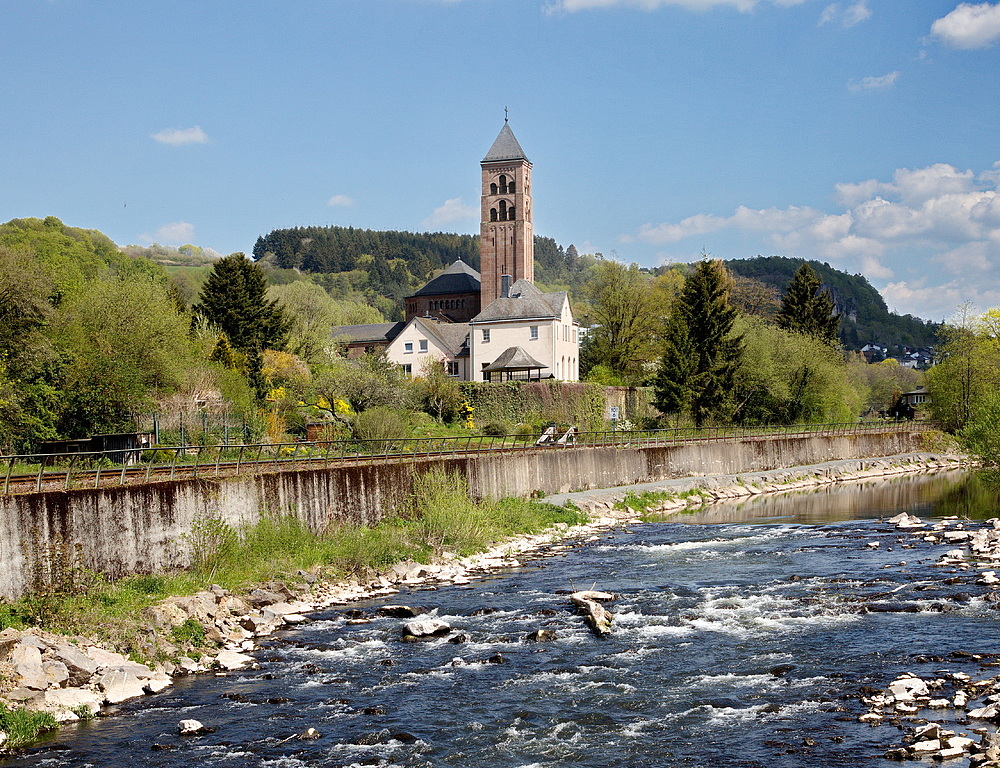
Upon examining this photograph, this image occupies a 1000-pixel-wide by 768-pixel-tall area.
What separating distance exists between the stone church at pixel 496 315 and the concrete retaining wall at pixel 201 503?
26.7m

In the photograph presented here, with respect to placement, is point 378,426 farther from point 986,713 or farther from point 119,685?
point 986,713

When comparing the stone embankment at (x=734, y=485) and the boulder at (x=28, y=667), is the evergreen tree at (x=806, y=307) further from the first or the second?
the boulder at (x=28, y=667)

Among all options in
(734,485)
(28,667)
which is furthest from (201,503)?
(734,485)

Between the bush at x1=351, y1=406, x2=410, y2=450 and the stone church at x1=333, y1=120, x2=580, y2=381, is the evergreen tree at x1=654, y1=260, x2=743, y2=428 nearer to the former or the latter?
the stone church at x1=333, y1=120, x2=580, y2=381

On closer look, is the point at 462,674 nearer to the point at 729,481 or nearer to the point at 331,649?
the point at 331,649

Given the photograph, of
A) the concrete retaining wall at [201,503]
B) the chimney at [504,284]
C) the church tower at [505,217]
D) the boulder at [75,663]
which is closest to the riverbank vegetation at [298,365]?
the chimney at [504,284]

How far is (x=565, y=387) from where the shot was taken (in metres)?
70.2

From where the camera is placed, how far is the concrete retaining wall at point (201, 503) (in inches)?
835

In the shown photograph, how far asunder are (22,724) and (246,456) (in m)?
21.8

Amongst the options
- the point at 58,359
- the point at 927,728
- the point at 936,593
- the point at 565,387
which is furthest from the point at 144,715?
the point at 565,387

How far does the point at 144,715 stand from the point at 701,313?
5860 centimetres

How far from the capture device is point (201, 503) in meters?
26.2

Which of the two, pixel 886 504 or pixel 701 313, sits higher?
pixel 701 313

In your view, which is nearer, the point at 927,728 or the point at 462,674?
the point at 927,728
